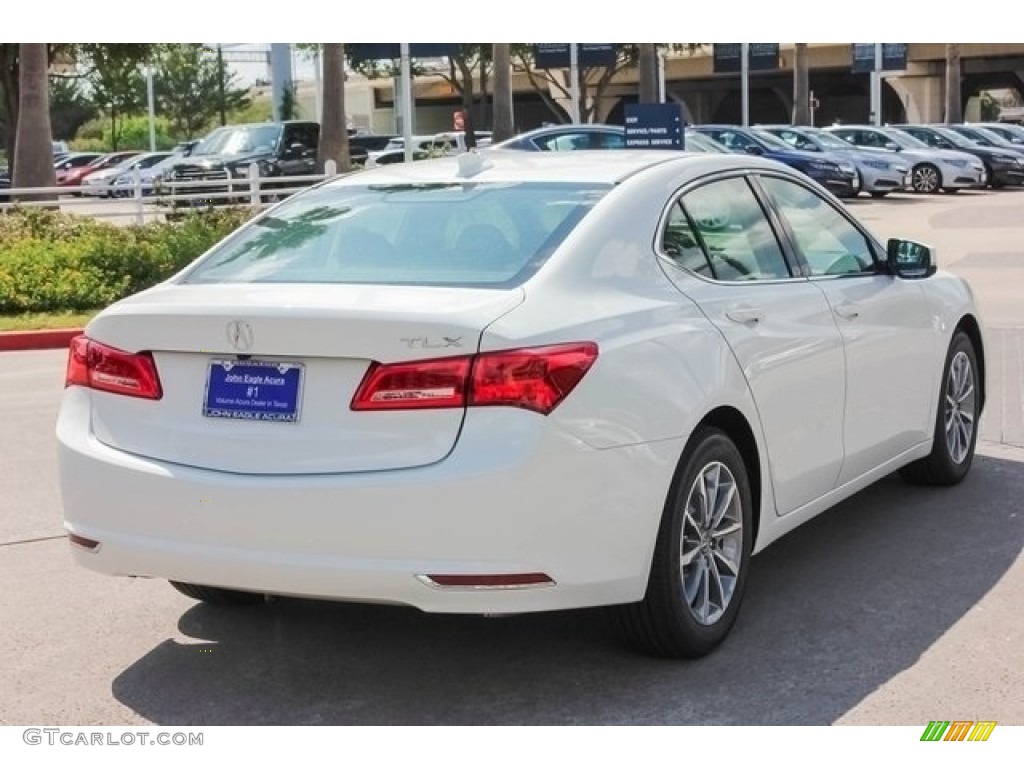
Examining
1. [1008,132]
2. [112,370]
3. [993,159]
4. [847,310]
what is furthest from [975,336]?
[1008,132]

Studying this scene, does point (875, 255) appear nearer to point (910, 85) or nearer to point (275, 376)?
point (275, 376)

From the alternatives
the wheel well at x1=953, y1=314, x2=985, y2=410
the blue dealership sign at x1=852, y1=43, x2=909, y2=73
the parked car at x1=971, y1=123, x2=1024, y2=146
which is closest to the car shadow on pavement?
the wheel well at x1=953, y1=314, x2=985, y2=410

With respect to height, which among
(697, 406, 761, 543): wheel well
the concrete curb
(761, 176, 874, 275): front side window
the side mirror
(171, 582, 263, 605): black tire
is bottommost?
the concrete curb

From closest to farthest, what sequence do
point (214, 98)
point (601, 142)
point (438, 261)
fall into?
point (438, 261), point (601, 142), point (214, 98)

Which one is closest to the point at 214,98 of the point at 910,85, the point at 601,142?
the point at 910,85

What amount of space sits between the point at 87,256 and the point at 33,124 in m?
7.25

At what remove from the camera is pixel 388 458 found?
422cm

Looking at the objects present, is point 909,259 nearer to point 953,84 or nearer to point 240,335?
point 240,335

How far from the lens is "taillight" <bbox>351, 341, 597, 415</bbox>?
4184mm

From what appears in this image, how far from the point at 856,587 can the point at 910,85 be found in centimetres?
7309

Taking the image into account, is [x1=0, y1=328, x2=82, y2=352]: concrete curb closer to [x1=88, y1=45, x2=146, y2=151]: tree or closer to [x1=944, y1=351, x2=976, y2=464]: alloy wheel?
[x1=944, y1=351, x2=976, y2=464]: alloy wheel

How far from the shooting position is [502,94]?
36.9 m

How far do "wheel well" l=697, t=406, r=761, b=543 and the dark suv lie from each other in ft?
83.6

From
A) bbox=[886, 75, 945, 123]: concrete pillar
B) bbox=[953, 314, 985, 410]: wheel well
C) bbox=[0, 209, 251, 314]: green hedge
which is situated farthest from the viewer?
bbox=[886, 75, 945, 123]: concrete pillar
